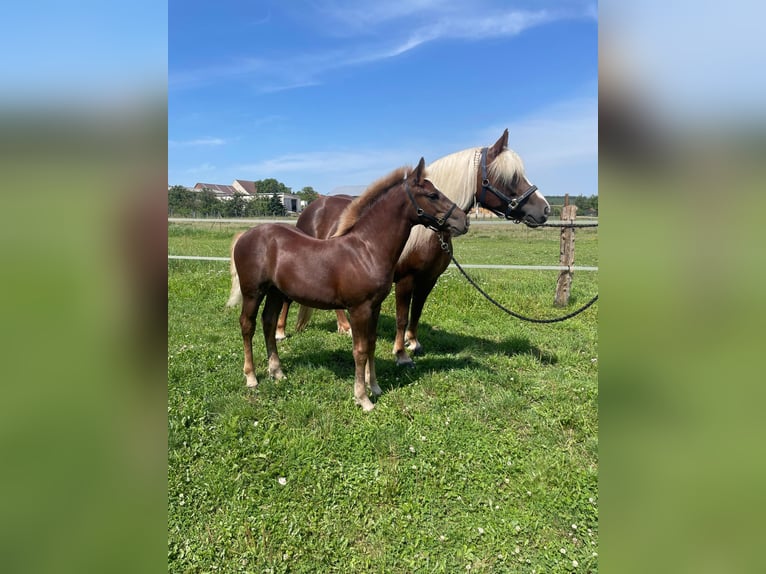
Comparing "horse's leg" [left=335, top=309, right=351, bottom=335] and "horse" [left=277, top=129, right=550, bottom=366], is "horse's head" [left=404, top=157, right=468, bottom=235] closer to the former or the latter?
Answer: "horse" [left=277, top=129, right=550, bottom=366]

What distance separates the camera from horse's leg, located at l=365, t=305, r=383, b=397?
12.5ft

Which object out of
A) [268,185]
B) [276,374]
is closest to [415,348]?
[276,374]

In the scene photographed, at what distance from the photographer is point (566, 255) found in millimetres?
7520

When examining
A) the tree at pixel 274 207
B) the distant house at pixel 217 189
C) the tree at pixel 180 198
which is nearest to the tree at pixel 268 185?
the distant house at pixel 217 189

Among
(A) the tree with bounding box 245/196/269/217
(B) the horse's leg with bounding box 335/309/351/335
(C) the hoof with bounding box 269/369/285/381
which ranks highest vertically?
(A) the tree with bounding box 245/196/269/217

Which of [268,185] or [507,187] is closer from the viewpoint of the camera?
[507,187]

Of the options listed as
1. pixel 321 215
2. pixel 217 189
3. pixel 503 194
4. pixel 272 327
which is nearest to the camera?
pixel 272 327

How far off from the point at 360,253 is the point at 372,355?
1034 mm

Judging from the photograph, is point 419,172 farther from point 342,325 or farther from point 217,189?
point 217,189

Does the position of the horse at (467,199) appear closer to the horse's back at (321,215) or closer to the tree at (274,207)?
the horse's back at (321,215)
